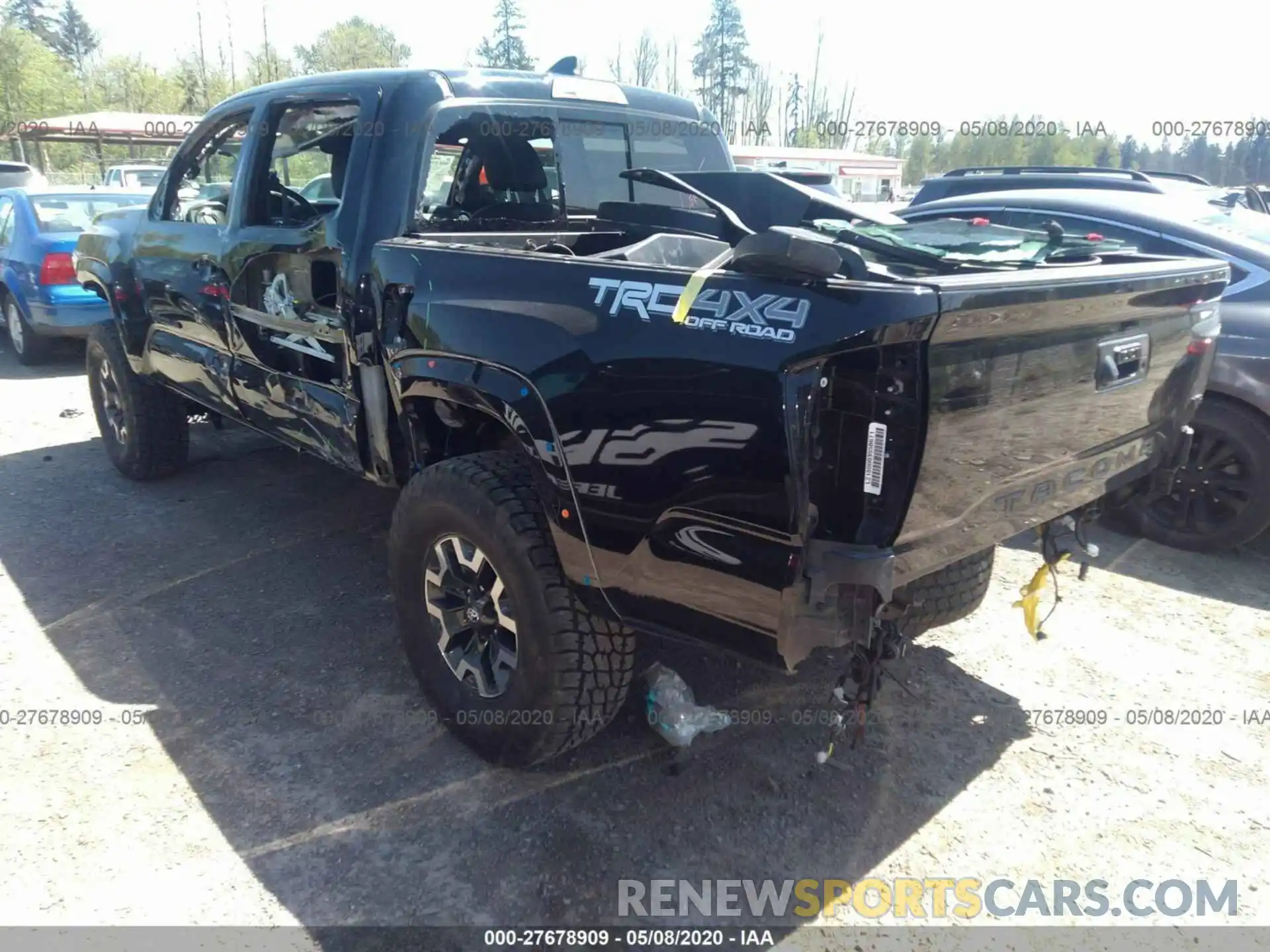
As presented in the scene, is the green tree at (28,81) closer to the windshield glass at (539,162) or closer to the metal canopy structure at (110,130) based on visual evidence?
the metal canopy structure at (110,130)

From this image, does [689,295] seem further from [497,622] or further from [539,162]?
[539,162]

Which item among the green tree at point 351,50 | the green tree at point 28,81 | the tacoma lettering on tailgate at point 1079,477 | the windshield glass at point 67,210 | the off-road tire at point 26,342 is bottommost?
the off-road tire at point 26,342

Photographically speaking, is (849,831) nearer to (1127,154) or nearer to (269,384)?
(269,384)

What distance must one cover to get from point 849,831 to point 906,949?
41 cm

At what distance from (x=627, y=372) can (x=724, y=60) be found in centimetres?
5458

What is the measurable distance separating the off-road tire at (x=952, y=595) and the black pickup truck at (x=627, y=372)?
19mm

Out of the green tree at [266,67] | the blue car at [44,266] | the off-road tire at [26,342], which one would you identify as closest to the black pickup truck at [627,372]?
the blue car at [44,266]

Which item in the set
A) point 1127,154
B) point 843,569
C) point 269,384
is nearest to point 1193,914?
point 843,569

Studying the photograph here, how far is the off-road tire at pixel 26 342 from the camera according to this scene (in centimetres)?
877

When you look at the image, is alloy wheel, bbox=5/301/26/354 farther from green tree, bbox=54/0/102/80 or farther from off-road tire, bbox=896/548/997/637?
green tree, bbox=54/0/102/80

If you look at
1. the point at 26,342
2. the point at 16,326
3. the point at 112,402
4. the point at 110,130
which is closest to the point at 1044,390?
the point at 112,402

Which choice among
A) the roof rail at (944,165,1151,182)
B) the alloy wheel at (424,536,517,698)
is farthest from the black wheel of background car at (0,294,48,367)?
the roof rail at (944,165,1151,182)

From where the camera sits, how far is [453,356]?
2791mm

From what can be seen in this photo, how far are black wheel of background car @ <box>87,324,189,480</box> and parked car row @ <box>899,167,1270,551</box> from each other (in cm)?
468
